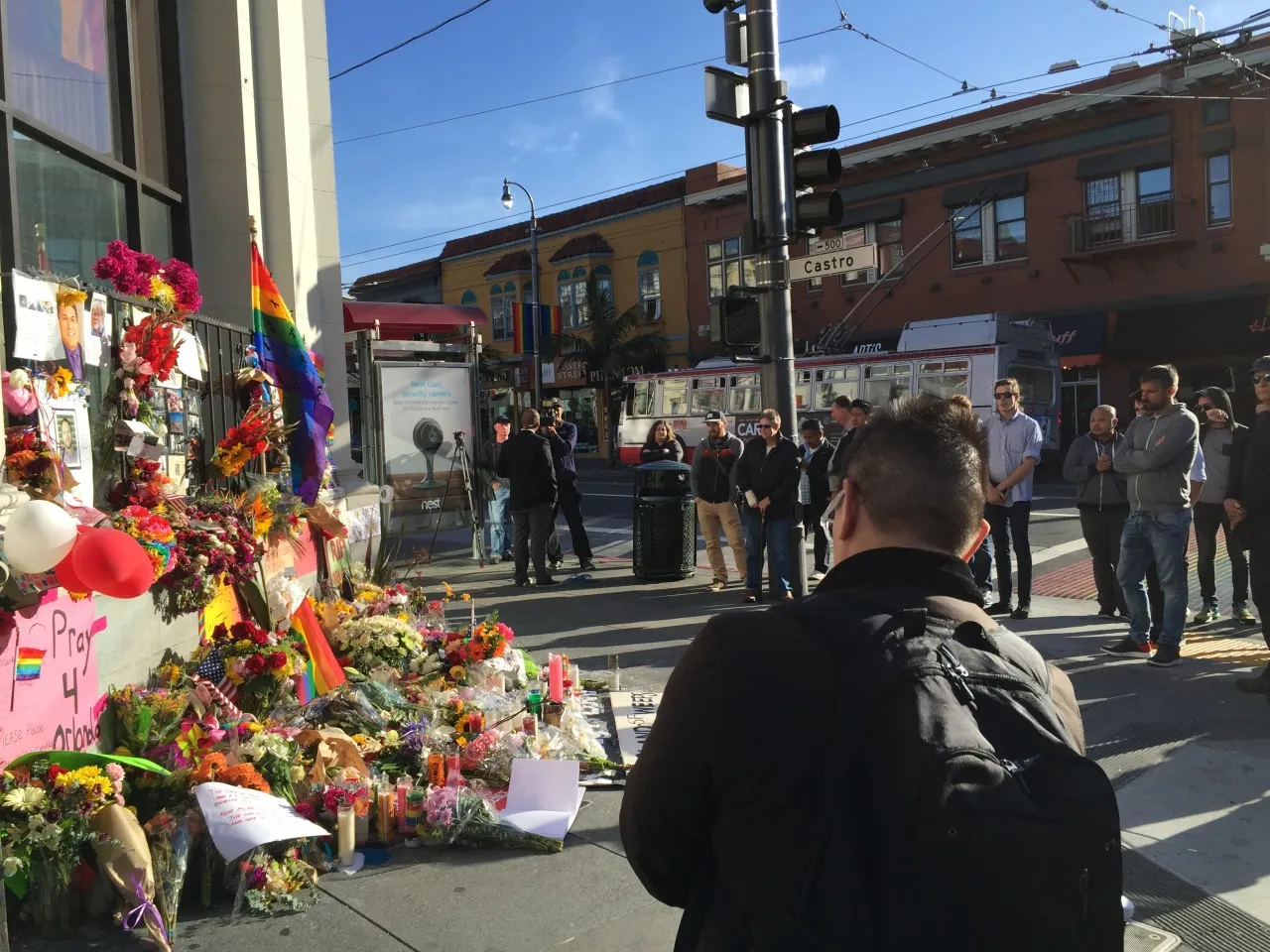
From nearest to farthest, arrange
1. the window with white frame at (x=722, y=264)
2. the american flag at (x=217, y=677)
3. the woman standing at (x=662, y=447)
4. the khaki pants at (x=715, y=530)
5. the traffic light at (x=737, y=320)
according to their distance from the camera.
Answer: the american flag at (x=217, y=677) → the traffic light at (x=737, y=320) → the khaki pants at (x=715, y=530) → the woman standing at (x=662, y=447) → the window with white frame at (x=722, y=264)

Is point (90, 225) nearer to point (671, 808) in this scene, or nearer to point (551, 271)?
point (671, 808)

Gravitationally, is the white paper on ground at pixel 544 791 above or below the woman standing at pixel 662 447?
below

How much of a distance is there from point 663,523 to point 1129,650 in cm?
471

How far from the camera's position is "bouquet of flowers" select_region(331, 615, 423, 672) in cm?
600

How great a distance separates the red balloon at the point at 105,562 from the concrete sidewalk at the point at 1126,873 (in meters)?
1.19

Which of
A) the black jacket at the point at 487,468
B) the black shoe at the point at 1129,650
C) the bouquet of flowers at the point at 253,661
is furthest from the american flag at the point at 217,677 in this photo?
the black jacket at the point at 487,468

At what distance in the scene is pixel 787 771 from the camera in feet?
4.63

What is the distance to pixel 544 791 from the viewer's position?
4.38 m

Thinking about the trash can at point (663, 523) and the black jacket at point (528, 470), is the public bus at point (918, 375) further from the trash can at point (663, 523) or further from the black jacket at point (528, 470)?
the black jacket at point (528, 470)

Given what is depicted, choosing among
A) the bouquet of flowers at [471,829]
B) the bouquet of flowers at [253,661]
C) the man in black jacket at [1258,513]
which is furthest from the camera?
the man in black jacket at [1258,513]

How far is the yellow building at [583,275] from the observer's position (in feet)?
111

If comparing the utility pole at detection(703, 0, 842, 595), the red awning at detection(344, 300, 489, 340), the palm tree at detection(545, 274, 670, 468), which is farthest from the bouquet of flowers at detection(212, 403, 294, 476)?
the palm tree at detection(545, 274, 670, 468)

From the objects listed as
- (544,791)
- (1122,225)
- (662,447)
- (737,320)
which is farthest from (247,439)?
(1122,225)

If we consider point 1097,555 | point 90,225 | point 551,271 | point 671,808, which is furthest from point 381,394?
point 551,271
